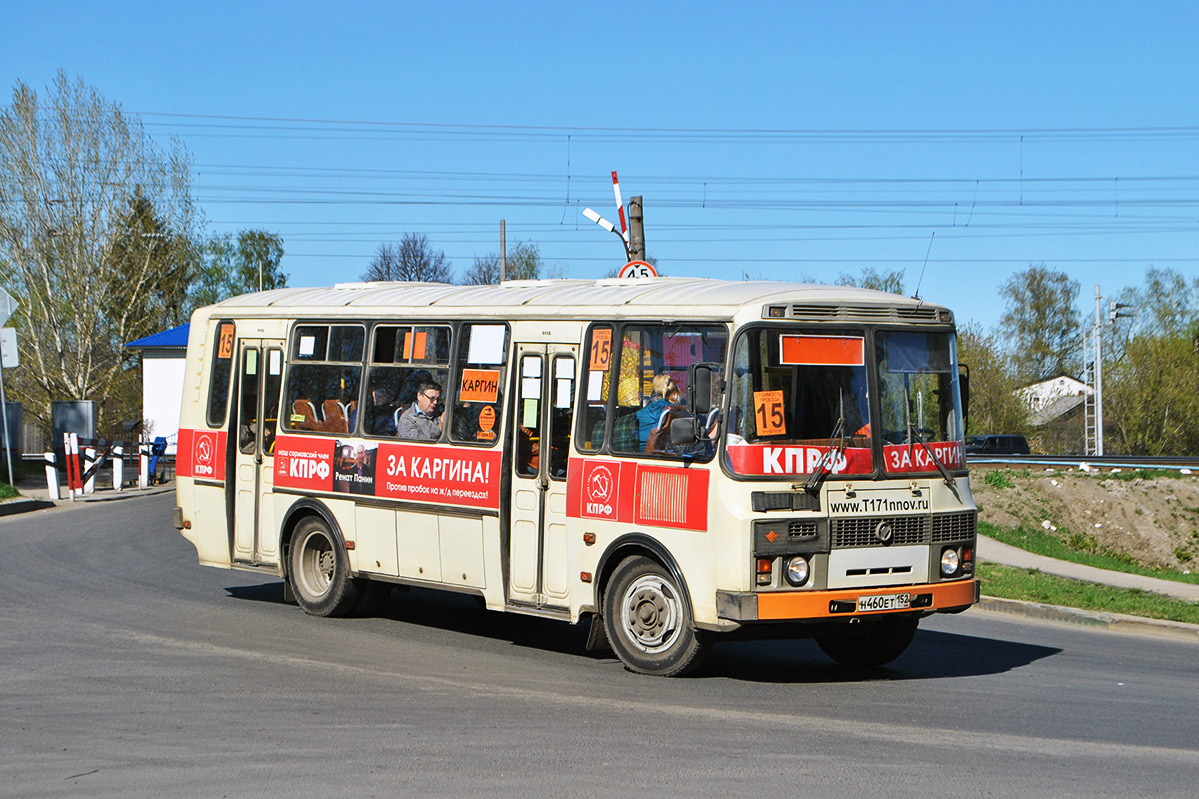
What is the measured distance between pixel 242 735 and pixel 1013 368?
65315 mm

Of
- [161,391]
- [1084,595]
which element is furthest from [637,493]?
[161,391]

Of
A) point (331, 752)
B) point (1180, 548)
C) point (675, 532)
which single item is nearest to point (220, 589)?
point (675, 532)

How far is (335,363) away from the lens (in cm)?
1291

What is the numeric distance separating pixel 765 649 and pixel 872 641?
1225 millimetres

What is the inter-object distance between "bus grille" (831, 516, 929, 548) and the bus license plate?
363mm

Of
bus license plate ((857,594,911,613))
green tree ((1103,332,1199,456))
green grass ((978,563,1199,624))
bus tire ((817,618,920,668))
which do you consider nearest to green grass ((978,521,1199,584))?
green grass ((978,563,1199,624))

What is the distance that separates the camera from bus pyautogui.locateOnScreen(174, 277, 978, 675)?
30.8 ft

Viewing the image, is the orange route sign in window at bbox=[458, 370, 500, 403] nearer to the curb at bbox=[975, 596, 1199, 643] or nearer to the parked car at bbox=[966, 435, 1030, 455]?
the curb at bbox=[975, 596, 1199, 643]

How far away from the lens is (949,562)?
32.6 feet

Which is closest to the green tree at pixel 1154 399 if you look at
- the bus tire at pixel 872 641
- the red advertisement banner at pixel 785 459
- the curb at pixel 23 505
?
the curb at pixel 23 505

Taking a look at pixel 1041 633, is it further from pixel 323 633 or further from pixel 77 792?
pixel 77 792

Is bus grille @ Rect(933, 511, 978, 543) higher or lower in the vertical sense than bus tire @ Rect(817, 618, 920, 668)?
higher

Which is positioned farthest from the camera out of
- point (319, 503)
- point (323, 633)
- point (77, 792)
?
point (319, 503)

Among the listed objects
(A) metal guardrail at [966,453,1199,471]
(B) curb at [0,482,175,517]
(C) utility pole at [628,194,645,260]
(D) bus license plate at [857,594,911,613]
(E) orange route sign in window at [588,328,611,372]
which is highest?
(C) utility pole at [628,194,645,260]
